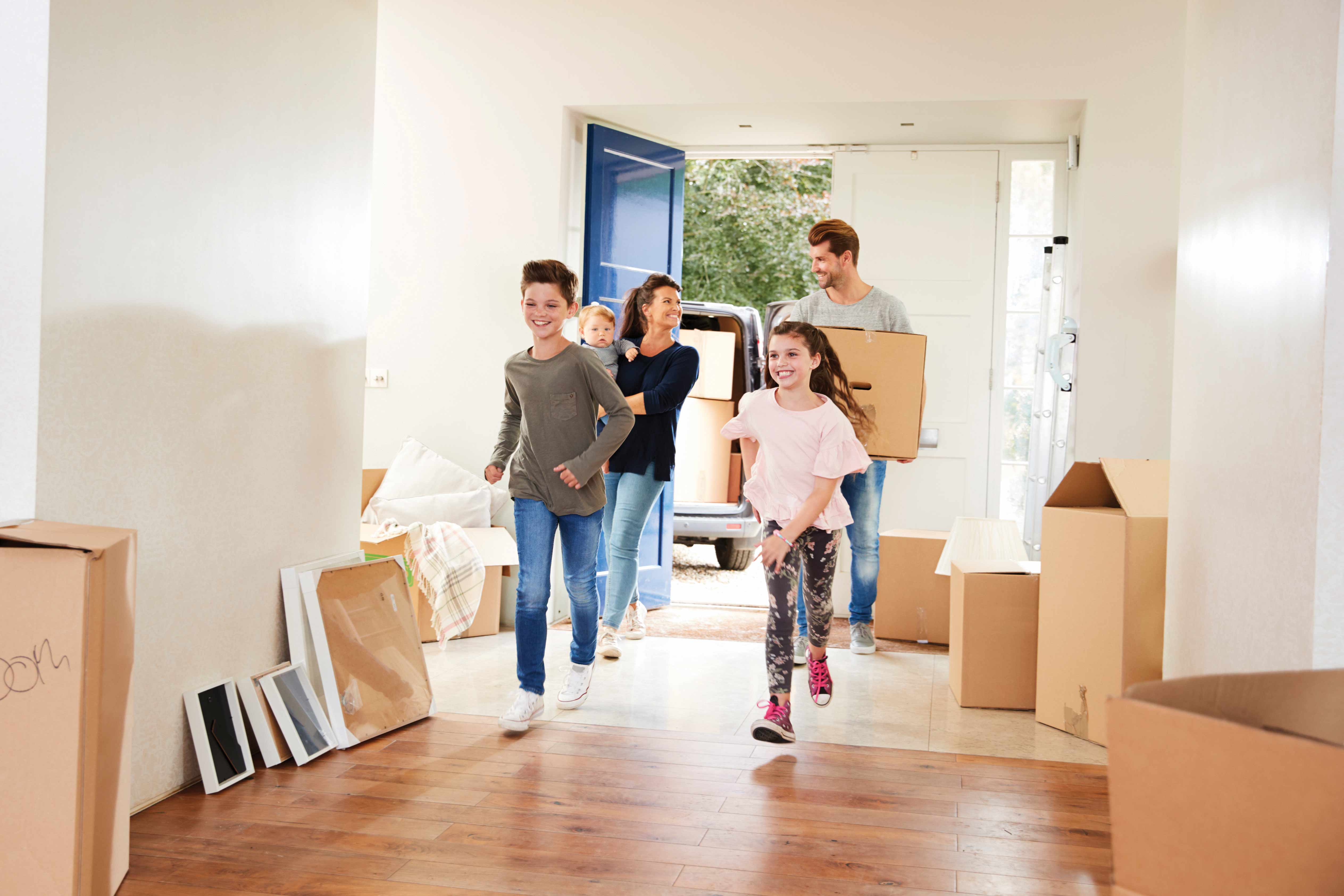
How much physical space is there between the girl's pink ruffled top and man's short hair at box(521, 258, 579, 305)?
604 mm

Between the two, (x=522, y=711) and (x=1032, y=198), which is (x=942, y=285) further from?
(x=522, y=711)

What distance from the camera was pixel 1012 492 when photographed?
4.75 meters

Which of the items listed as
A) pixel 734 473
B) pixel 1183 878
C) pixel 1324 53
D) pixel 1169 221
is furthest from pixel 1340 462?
pixel 734 473

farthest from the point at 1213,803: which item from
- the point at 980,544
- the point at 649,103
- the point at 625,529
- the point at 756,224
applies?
the point at 756,224

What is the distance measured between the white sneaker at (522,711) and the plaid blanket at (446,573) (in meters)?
1.00

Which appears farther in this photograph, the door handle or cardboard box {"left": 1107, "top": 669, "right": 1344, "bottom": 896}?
the door handle

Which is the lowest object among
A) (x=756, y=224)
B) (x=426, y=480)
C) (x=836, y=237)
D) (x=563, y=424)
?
(x=426, y=480)

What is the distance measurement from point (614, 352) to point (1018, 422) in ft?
6.65

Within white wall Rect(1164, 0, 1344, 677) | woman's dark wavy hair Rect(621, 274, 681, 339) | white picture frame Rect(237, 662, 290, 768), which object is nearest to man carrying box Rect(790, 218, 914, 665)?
woman's dark wavy hair Rect(621, 274, 681, 339)

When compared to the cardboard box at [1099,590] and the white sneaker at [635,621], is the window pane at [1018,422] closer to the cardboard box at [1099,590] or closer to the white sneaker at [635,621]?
the cardboard box at [1099,590]

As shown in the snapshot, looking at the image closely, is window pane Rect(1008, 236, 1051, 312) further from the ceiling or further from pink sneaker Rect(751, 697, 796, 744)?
pink sneaker Rect(751, 697, 796, 744)

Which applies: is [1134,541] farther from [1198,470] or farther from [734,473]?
[734,473]

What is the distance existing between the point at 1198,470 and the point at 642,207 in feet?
10.3

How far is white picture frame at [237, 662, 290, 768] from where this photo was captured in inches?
98.2
